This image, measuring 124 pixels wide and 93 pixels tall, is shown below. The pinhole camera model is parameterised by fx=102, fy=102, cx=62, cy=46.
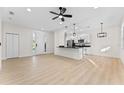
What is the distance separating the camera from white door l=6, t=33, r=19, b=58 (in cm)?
741

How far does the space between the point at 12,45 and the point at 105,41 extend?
7473 millimetres

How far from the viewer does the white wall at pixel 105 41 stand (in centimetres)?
777

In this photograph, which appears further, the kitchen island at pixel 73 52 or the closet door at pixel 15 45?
the closet door at pixel 15 45

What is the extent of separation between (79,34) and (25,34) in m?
5.68

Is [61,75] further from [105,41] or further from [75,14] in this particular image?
[105,41]

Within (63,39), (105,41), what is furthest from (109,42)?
(63,39)

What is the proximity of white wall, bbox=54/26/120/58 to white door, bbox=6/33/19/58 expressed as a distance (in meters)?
4.10

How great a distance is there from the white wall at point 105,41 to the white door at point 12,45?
4.10 meters

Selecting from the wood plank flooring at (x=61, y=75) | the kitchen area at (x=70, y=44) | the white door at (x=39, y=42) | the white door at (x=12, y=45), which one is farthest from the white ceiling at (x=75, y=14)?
the white door at (x=39, y=42)

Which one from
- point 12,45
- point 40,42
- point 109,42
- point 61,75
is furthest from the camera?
point 40,42

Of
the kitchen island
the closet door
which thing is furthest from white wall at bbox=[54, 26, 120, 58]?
the closet door

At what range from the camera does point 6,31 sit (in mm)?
7250

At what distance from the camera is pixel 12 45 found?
303 inches

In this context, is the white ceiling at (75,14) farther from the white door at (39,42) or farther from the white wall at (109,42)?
the white door at (39,42)
